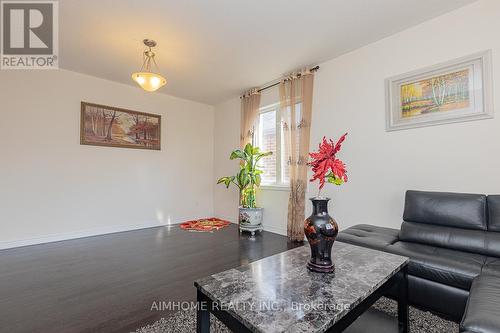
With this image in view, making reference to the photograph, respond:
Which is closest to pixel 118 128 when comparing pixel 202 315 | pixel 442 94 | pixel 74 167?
pixel 74 167

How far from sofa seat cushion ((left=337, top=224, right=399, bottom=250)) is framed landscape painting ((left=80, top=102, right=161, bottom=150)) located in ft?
13.3

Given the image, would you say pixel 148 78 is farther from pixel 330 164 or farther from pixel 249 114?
pixel 330 164

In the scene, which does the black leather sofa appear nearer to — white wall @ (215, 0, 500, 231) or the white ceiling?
white wall @ (215, 0, 500, 231)

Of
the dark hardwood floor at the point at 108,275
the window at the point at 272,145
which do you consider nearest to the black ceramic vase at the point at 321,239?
the dark hardwood floor at the point at 108,275

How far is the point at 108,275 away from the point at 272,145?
3.17 m

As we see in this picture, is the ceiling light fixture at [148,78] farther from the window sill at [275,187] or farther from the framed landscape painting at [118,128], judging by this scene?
the window sill at [275,187]

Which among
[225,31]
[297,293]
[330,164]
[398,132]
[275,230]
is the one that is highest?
[225,31]

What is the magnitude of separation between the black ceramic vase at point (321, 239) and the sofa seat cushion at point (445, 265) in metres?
0.90

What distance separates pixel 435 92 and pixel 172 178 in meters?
4.68

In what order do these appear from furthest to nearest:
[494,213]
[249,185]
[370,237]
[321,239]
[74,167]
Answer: [249,185]
[74,167]
[370,237]
[494,213]
[321,239]

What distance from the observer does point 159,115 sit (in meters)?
4.94

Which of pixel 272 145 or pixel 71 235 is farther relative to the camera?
pixel 272 145

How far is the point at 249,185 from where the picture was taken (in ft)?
14.9

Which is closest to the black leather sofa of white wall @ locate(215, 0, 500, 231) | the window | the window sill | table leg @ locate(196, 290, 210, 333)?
white wall @ locate(215, 0, 500, 231)
